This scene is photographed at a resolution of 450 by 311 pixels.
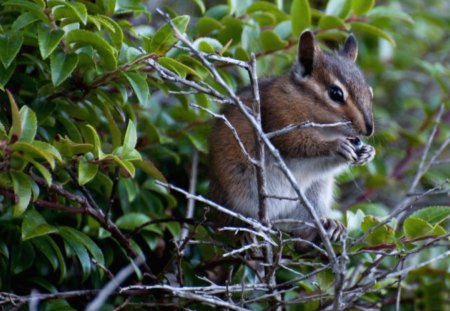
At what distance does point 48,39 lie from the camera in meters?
2.80

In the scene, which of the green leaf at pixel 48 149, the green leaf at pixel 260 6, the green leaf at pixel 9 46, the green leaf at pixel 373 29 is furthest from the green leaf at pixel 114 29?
the green leaf at pixel 373 29

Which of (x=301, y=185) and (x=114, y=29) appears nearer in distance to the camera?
(x=114, y=29)

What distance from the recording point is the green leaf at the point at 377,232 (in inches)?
120

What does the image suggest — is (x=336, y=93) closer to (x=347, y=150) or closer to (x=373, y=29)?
(x=347, y=150)

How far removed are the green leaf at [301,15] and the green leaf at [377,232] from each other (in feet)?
3.44

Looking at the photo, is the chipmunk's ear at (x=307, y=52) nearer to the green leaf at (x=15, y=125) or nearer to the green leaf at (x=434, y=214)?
the green leaf at (x=434, y=214)

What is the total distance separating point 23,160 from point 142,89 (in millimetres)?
532

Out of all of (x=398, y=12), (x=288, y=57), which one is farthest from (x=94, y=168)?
(x=398, y=12)

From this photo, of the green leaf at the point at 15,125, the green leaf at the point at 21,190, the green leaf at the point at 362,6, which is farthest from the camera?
the green leaf at the point at 362,6

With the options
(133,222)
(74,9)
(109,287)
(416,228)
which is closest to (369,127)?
(416,228)

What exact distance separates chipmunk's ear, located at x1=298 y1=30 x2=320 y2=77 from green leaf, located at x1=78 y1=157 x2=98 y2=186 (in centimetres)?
116

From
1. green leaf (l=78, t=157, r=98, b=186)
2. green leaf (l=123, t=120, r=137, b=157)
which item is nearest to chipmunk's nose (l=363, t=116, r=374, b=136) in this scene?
green leaf (l=123, t=120, r=137, b=157)

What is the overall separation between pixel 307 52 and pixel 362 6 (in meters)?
0.37

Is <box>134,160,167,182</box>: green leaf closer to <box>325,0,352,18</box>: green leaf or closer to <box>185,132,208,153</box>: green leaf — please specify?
<box>185,132,208,153</box>: green leaf
